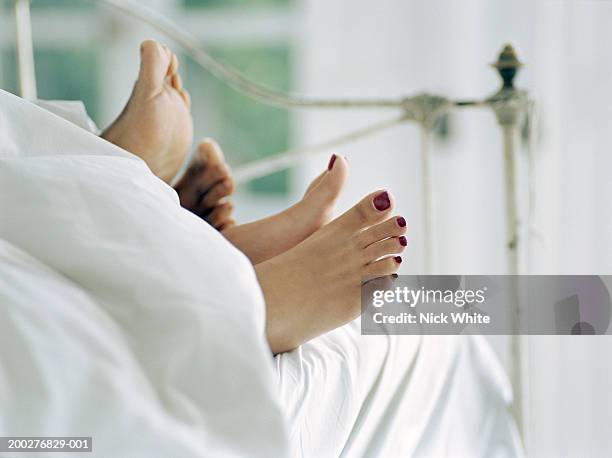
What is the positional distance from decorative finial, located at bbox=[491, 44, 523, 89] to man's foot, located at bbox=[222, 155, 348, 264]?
29cm

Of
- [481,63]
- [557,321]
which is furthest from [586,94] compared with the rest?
[557,321]

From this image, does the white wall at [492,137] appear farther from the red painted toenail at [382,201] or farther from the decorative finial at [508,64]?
the red painted toenail at [382,201]

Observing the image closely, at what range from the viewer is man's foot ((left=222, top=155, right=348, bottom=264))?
83 cm

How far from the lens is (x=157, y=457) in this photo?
0.46 meters

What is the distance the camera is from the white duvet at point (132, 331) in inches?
18.0

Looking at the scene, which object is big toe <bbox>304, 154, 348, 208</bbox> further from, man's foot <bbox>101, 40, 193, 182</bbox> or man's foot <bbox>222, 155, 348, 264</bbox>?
man's foot <bbox>101, 40, 193, 182</bbox>

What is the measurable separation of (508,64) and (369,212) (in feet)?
1.16

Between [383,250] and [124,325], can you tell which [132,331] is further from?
[383,250]

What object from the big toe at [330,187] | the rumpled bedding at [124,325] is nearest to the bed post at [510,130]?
the big toe at [330,187]

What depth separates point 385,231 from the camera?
2.45 ft

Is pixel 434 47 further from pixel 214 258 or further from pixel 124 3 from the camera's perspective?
pixel 214 258

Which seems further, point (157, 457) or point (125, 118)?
point (125, 118)

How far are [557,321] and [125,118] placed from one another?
21.8 inches

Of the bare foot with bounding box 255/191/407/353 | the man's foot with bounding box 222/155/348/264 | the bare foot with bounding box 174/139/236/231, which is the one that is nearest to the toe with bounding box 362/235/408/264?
the bare foot with bounding box 255/191/407/353
